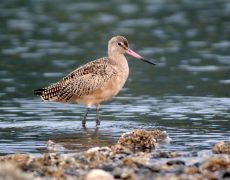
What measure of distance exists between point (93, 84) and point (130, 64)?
685 cm

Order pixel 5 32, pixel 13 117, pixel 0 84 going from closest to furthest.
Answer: pixel 13 117 → pixel 0 84 → pixel 5 32

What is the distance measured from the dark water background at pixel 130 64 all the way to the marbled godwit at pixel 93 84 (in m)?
0.43

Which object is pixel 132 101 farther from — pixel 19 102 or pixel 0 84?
pixel 0 84

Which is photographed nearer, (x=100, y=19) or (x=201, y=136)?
(x=201, y=136)

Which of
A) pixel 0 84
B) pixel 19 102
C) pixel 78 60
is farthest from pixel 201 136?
pixel 78 60

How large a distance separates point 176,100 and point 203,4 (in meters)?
14.6

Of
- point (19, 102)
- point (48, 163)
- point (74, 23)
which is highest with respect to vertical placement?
point (74, 23)

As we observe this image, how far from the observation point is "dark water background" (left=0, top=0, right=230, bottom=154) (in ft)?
46.3

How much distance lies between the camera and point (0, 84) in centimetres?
1886

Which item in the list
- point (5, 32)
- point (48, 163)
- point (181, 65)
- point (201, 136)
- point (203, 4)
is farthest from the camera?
point (203, 4)

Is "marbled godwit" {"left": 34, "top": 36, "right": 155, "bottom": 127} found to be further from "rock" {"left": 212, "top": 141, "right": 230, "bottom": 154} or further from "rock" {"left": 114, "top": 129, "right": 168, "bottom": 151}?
"rock" {"left": 212, "top": 141, "right": 230, "bottom": 154}

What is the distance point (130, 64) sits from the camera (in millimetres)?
21703

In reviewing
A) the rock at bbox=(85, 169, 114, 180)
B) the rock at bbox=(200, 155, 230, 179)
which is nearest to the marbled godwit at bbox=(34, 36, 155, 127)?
the rock at bbox=(200, 155, 230, 179)

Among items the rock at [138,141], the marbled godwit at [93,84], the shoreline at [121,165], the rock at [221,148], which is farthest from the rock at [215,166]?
the marbled godwit at [93,84]
